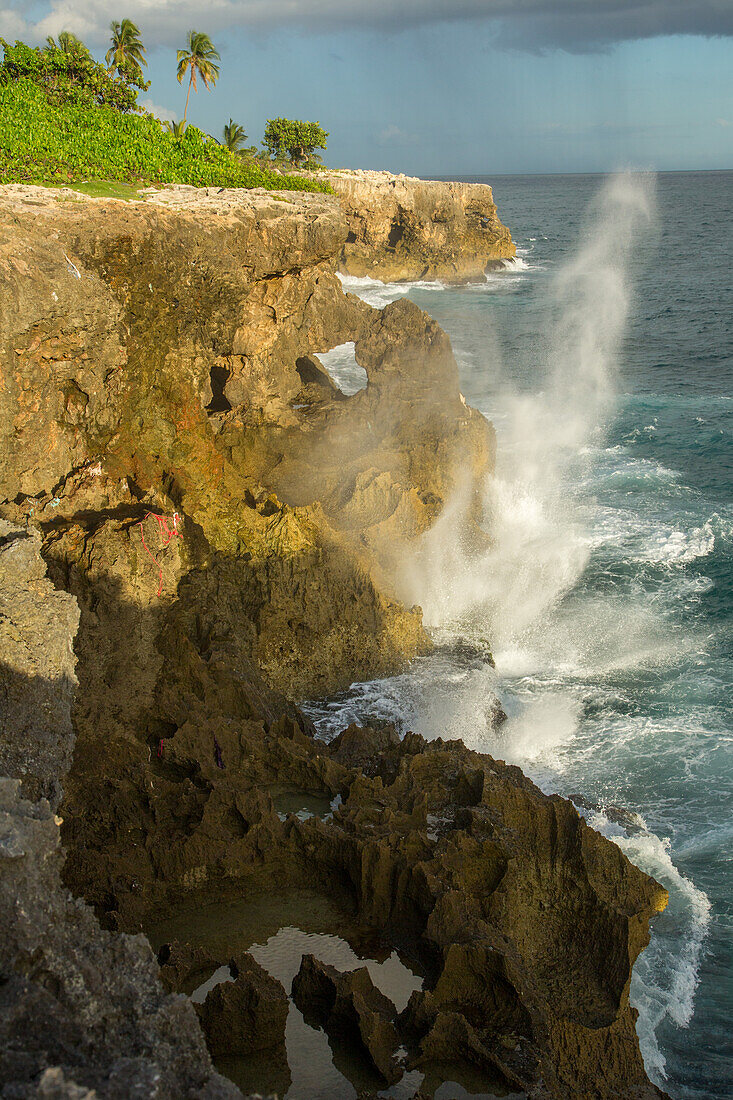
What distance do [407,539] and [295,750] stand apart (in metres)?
7.45

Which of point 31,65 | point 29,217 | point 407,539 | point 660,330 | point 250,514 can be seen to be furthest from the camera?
point 660,330


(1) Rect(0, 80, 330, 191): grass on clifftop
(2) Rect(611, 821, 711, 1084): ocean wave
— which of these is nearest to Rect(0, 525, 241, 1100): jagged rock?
(2) Rect(611, 821, 711, 1084): ocean wave

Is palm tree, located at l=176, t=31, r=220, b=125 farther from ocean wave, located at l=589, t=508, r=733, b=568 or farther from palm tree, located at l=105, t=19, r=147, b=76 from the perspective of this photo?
ocean wave, located at l=589, t=508, r=733, b=568

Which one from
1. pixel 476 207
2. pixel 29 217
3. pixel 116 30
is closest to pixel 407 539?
pixel 29 217

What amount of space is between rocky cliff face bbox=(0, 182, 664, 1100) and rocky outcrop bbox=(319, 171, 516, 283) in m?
41.5

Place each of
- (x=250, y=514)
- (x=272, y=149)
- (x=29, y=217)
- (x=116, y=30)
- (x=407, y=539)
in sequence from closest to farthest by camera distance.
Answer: (x=29, y=217)
(x=250, y=514)
(x=407, y=539)
(x=116, y=30)
(x=272, y=149)

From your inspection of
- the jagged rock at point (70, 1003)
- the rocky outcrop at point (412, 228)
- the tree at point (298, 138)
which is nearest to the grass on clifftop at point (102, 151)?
the jagged rock at point (70, 1003)

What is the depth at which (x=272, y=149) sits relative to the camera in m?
43.8

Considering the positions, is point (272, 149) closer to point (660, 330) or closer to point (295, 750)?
point (660, 330)

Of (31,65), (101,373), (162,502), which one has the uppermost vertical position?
(31,65)

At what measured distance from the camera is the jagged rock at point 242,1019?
7.20 meters

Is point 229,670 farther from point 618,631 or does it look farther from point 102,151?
point 102,151

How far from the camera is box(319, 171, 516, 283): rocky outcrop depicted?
2281 inches

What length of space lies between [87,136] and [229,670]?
12463 millimetres
